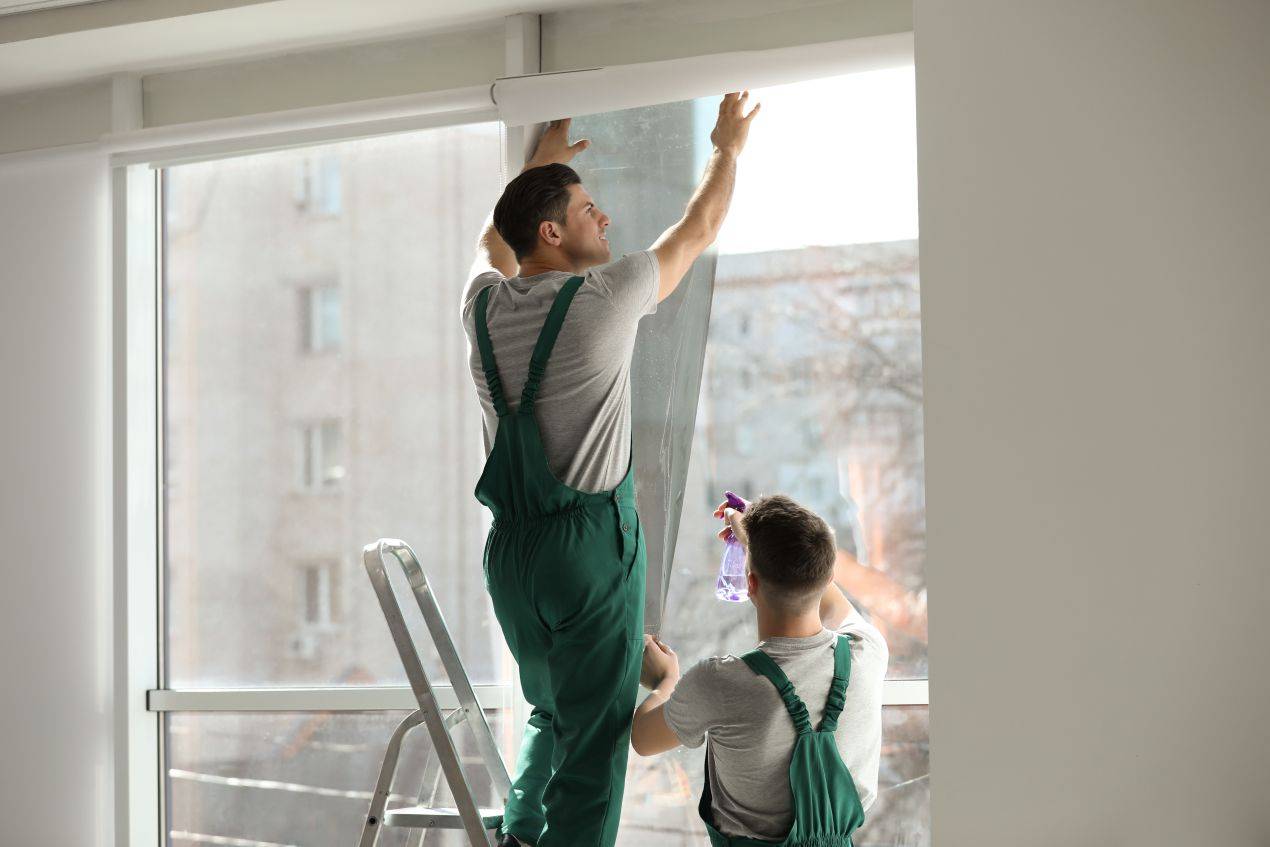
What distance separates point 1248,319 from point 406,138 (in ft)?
6.47

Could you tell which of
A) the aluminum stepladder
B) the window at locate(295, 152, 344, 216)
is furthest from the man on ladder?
the window at locate(295, 152, 344, 216)

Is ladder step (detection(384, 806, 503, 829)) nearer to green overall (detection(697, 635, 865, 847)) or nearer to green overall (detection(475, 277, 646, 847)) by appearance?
green overall (detection(475, 277, 646, 847))

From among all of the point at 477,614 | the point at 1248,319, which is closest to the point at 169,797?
the point at 477,614

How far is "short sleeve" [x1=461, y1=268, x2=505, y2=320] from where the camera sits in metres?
2.15

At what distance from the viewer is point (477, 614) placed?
281 centimetres

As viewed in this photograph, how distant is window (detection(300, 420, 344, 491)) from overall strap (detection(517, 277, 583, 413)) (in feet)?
3.64

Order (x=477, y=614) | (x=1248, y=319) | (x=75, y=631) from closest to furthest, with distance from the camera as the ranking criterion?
(x=1248, y=319) < (x=477, y=614) < (x=75, y=631)

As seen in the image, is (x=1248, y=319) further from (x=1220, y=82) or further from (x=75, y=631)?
(x=75, y=631)

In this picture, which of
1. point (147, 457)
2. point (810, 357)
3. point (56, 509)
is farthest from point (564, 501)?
point (56, 509)

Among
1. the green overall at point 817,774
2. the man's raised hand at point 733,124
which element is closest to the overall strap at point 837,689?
the green overall at point 817,774

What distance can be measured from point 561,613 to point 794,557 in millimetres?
394

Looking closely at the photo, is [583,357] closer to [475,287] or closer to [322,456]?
[475,287]

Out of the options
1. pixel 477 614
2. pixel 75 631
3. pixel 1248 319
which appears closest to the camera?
pixel 1248 319

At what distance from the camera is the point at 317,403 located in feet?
9.80
